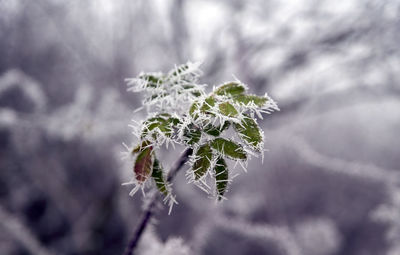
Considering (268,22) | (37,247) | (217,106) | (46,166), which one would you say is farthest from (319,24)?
(46,166)

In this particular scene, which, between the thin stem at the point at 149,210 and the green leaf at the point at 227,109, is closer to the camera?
the green leaf at the point at 227,109

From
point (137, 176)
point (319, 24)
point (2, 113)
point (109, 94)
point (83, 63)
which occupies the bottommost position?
point (137, 176)

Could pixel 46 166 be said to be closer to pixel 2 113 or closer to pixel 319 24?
pixel 2 113

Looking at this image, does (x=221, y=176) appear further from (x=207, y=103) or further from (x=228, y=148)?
(x=207, y=103)

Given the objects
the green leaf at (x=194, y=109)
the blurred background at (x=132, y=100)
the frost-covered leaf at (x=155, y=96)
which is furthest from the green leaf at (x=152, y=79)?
the blurred background at (x=132, y=100)

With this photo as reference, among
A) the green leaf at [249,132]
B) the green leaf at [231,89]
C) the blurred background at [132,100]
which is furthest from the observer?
the blurred background at [132,100]

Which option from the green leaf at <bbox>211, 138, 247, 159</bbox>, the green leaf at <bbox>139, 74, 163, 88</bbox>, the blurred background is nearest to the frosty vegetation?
the green leaf at <bbox>211, 138, 247, 159</bbox>

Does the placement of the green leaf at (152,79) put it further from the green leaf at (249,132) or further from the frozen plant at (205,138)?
the green leaf at (249,132)
